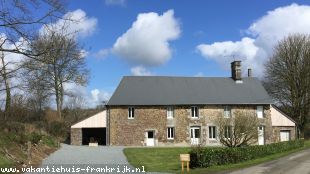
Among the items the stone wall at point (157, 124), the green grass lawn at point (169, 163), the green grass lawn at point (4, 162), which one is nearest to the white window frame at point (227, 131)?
the green grass lawn at point (169, 163)

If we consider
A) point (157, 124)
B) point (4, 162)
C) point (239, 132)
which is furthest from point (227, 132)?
point (4, 162)

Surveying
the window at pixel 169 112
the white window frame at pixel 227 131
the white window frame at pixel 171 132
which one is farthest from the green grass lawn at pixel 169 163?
the window at pixel 169 112

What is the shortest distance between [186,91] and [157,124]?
530 cm

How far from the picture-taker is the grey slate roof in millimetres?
45906

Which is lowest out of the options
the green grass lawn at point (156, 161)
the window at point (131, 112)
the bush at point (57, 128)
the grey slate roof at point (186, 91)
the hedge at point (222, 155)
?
the green grass lawn at point (156, 161)

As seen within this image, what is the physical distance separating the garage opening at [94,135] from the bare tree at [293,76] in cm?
2045

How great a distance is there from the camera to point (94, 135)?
48469 millimetres

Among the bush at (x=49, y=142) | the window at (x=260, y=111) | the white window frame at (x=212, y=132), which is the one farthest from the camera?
the window at (x=260, y=111)

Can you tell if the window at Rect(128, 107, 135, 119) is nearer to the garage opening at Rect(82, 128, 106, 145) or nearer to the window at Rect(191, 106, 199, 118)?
the garage opening at Rect(82, 128, 106, 145)

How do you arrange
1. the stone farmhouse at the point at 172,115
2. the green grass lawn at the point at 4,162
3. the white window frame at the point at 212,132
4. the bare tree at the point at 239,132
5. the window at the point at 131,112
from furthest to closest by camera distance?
the white window frame at the point at 212,132
the window at the point at 131,112
the stone farmhouse at the point at 172,115
the bare tree at the point at 239,132
the green grass lawn at the point at 4,162

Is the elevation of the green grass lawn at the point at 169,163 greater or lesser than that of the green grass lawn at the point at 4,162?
lesser

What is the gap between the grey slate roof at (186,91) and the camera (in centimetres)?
4591

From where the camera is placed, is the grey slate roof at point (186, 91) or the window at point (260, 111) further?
the window at point (260, 111)

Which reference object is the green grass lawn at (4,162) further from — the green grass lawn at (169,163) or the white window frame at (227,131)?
the white window frame at (227,131)
